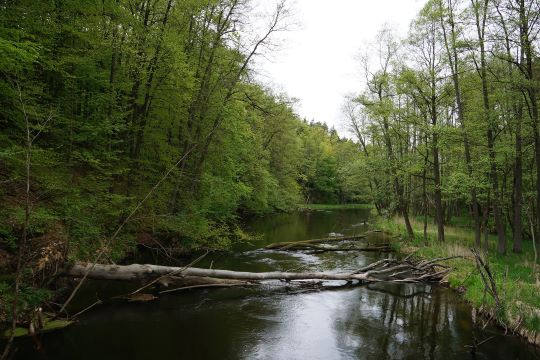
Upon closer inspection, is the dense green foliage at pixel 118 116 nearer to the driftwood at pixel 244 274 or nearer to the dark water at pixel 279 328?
the driftwood at pixel 244 274

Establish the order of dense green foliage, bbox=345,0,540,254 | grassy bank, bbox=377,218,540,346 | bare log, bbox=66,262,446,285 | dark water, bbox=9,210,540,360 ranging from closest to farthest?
dark water, bbox=9,210,540,360
grassy bank, bbox=377,218,540,346
bare log, bbox=66,262,446,285
dense green foliage, bbox=345,0,540,254

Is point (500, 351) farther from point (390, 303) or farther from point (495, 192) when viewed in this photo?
point (495, 192)

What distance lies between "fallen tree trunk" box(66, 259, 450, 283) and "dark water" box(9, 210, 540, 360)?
558 millimetres

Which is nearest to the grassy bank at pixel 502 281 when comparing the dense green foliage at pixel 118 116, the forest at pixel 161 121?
the forest at pixel 161 121

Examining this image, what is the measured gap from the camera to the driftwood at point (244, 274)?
33.0 feet

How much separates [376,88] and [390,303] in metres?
18.5

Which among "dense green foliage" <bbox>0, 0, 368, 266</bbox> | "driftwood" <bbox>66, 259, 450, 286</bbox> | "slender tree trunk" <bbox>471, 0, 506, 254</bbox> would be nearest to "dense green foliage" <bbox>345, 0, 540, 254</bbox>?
"slender tree trunk" <bbox>471, 0, 506, 254</bbox>

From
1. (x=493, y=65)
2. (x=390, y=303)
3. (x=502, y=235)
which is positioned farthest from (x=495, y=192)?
(x=390, y=303)

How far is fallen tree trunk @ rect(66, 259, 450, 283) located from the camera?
395 inches

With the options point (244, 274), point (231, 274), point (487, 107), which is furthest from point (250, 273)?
point (487, 107)

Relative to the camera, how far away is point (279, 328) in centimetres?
953

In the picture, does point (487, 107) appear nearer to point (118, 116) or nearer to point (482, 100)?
point (482, 100)

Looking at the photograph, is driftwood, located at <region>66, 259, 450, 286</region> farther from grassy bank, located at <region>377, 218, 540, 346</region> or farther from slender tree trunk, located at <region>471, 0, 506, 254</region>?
slender tree trunk, located at <region>471, 0, 506, 254</region>

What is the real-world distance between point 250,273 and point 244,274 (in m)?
0.28
